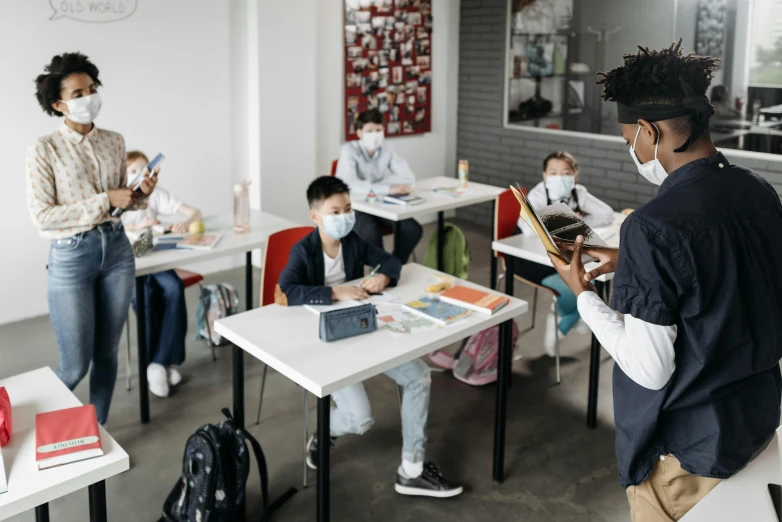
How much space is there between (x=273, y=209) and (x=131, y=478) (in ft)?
9.90

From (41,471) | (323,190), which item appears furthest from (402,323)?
(41,471)

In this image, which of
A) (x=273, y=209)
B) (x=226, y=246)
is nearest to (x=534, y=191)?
(x=226, y=246)

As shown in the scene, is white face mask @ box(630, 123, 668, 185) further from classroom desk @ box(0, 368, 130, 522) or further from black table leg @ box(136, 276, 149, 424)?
black table leg @ box(136, 276, 149, 424)

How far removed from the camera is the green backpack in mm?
4562

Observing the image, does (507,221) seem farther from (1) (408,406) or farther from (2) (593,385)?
(1) (408,406)

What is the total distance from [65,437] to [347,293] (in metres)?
1.27

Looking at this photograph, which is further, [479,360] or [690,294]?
[479,360]

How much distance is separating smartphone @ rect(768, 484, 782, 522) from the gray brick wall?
14.6ft

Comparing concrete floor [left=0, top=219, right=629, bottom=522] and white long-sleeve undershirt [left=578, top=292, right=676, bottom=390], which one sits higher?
white long-sleeve undershirt [left=578, top=292, right=676, bottom=390]

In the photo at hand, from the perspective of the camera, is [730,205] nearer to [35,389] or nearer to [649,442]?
[649,442]

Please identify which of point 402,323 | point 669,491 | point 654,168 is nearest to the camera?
point 654,168

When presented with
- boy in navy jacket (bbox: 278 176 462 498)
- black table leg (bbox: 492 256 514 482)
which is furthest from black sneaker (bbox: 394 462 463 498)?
black table leg (bbox: 492 256 514 482)

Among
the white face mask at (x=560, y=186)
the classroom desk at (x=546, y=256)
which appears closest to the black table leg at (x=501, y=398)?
the classroom desk at (x=546, y=256)

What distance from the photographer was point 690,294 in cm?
154
